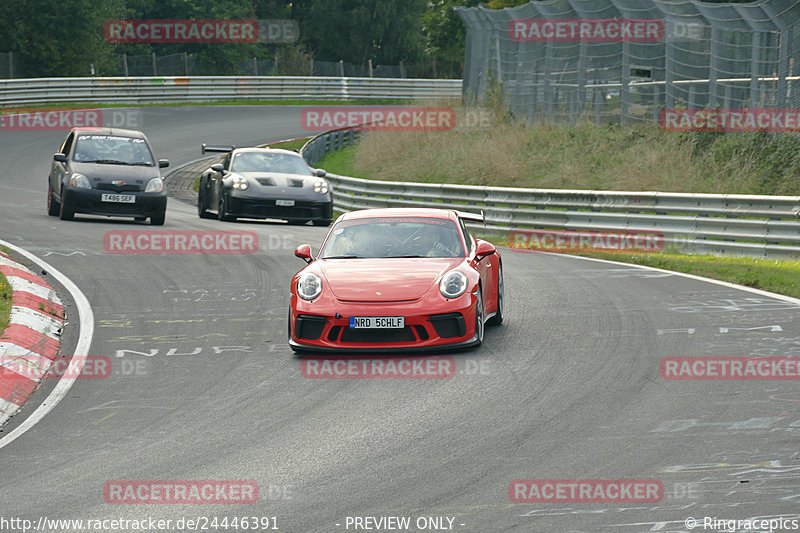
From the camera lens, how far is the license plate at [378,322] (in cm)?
982

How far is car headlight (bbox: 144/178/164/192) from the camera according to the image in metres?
20.7

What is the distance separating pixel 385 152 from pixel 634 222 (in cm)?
1452

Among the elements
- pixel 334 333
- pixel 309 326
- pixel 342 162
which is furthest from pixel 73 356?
pixel 342 162

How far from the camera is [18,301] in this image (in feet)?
39.4

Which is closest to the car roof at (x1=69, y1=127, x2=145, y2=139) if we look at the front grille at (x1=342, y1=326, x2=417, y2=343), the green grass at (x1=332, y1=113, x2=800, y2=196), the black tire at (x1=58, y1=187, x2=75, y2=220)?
the black tire at (x1=58, y1=187, x2=75, y2=220)

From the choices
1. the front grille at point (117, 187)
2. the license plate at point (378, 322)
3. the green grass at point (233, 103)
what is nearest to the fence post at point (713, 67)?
the front grille at point (117, 187)

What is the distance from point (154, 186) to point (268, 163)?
9.18 feet

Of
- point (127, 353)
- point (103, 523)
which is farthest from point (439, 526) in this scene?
point (127, 353)

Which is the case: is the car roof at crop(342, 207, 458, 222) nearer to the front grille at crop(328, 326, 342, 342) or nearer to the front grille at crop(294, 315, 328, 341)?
the front grille at crop(294, 315, 328, 341)

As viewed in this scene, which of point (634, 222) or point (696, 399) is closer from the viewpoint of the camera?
point (696, 399)

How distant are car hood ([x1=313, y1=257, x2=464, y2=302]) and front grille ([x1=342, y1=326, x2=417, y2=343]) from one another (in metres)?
0.27

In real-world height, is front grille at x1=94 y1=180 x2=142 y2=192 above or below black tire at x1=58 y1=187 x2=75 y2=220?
above

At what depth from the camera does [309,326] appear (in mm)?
10062

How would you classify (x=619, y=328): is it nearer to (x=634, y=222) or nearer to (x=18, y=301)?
(x=18, y=301)
